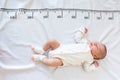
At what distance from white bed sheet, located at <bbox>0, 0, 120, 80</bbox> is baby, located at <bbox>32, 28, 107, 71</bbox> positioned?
0.03m

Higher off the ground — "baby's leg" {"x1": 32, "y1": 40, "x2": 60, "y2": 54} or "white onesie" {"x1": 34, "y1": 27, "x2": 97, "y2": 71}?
"baby's leg" {"x1": 32, "y1": 40, "x2": 60, "y2": 54}

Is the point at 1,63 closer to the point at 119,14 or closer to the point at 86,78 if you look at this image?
the point at 86,78

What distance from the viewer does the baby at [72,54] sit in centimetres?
105

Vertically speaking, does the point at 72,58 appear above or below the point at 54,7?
below

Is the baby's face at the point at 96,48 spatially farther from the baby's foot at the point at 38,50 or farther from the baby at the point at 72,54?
the baby's foot at the point at 38,50

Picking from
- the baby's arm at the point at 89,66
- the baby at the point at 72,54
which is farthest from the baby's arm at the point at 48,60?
the baby's arm at the point at 89,66

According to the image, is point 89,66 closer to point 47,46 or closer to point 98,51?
point 98,51

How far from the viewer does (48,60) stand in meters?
1.04

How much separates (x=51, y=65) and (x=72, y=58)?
4.0 inches

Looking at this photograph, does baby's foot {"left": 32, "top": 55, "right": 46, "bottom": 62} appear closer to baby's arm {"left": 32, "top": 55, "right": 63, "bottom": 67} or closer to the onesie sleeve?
baby's arm {"left": 32, "top": 55, "right": 63, "bottom": 67}

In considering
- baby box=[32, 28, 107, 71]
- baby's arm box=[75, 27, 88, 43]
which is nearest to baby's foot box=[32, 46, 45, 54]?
baby box=[32, 28, 107, 71]

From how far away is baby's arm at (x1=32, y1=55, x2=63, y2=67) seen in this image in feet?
3.40

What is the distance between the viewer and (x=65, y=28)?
1128 mm

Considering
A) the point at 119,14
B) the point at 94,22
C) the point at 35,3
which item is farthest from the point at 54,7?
the point at 119,14
